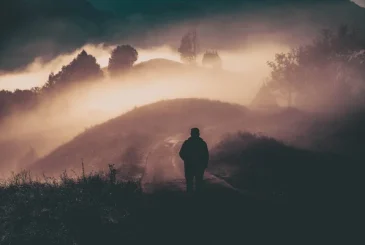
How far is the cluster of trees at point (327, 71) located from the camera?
54906 millimetres

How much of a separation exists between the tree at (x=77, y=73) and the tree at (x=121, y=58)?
5.53m

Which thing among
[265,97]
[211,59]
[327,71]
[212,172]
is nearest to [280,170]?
[212,172]

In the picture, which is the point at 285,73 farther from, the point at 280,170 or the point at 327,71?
the point at 280,170

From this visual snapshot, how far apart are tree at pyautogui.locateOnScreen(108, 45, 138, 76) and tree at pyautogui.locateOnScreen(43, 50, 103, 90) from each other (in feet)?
18.1

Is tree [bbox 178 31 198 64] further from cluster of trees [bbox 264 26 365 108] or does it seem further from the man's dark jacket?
the man's dark jacket

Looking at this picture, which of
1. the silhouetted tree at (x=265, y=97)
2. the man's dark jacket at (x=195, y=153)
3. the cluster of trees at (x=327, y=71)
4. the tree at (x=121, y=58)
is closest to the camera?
the man's dark jacket at (x=195, y=153)

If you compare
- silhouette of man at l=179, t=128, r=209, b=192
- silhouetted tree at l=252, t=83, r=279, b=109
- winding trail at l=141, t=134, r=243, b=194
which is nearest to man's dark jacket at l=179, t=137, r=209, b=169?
silhouette of man at l=179, t=128, r=209, b=192

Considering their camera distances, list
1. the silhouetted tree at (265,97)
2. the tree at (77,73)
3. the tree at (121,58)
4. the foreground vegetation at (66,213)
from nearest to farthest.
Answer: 1. the foreground vegetation at (66,213)
2. the silhouetted tree at (265,97)
3. the tree at (77,73)
4. the tree at (121,58)

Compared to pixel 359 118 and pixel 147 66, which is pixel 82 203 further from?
pixel 147 66

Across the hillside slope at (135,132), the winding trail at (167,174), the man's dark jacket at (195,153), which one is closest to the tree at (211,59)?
the hillside slope at (135,132)

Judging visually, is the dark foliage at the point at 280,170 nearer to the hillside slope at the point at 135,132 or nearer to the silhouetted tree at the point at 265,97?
the hillside slope at the point at 135,132

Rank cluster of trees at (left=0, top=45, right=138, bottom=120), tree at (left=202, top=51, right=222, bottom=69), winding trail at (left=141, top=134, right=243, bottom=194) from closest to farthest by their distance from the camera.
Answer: winding trail at (left=141, top=134, right=243, bottom=194) → cluster of trees at (left=0, top=45, right=138, bottom=120) → tree at (left=202, top=51, right=222, bottom=69)

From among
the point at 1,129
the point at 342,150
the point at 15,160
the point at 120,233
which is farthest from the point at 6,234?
the point at 1,129

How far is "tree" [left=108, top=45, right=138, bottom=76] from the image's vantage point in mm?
100438
